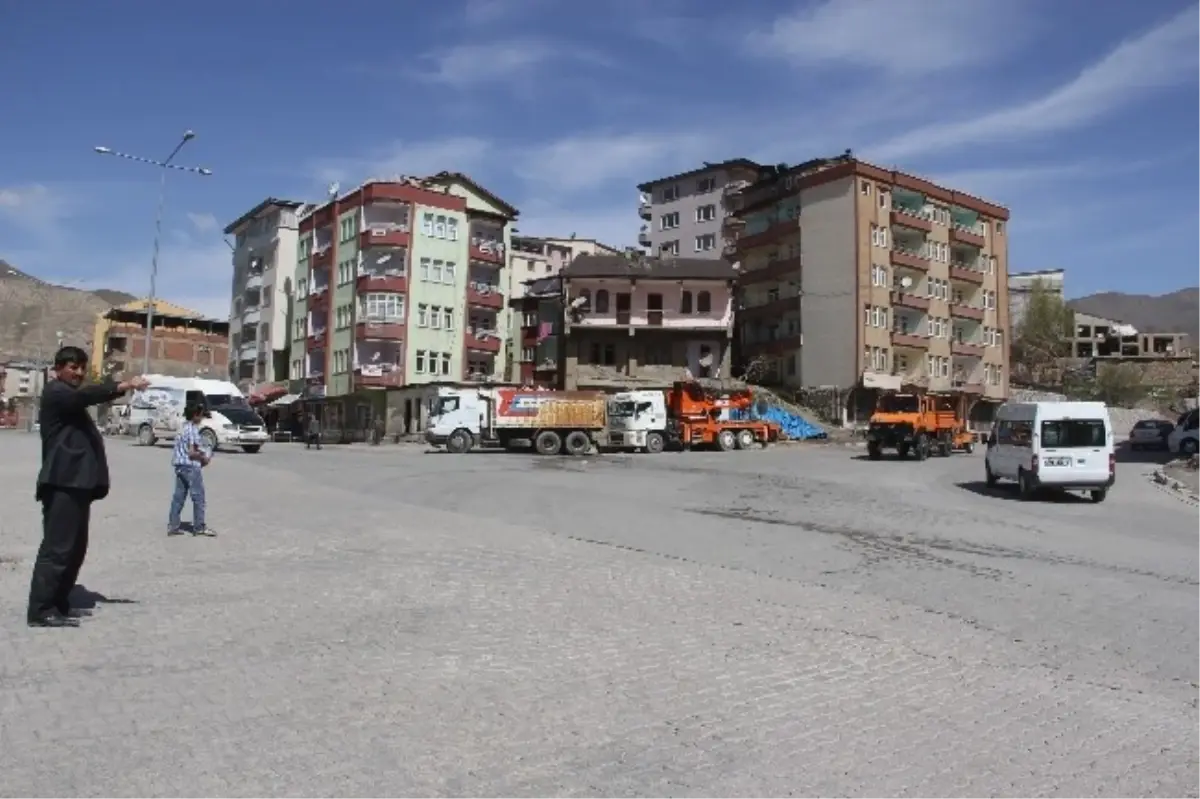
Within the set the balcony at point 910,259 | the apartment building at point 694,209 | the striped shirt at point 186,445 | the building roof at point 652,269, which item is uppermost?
the apartment building at point 694,209

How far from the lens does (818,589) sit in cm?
991

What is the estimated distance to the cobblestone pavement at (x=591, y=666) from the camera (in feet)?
15.4

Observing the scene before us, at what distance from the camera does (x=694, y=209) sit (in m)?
88.7

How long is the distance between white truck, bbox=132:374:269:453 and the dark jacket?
3085 centimetres

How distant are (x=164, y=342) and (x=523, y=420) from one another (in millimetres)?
69440

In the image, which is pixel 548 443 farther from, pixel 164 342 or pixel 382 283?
pixel 164 342

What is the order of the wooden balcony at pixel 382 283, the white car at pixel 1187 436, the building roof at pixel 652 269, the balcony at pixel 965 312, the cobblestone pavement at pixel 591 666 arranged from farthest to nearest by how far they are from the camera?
the balcony at pixel 965 312 → the building roof at pixel 652 269 → the wooden balcony at pixel 382 283 → the white car at pixel 1187 436 → the cobblestone pavement at pixel 591 666

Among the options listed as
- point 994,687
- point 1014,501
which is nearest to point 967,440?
point 1014,501

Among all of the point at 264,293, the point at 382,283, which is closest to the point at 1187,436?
the point at 382,283

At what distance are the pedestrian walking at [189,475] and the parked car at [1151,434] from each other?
49.6 metres

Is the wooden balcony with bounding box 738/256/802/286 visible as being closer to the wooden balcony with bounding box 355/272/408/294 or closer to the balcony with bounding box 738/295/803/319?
the balcony with bounding box 738/295/803/319

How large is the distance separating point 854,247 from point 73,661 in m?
59.7

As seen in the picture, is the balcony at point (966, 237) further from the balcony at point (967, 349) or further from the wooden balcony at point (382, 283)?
the wooden balcony at point (382, 283)

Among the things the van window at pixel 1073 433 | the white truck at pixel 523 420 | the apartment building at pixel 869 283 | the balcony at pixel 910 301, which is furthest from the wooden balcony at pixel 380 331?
the van window at pixel 1073 433
